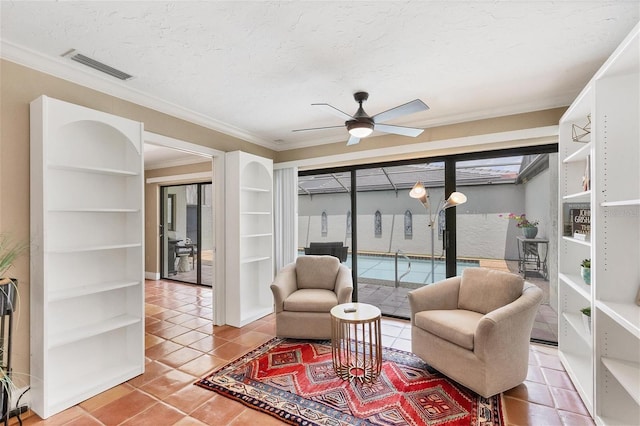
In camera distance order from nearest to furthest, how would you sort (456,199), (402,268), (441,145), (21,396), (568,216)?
(21,396)
(568,216)
(456,199)
(441,145)
(402,268)

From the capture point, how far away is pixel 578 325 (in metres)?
2.56

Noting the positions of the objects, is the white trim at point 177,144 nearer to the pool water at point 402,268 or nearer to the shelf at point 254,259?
the shelf at point 254,259

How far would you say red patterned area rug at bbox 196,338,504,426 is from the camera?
2.07 meters

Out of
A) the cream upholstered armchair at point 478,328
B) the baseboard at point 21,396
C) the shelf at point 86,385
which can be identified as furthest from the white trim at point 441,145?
the baseboard at point 21,396

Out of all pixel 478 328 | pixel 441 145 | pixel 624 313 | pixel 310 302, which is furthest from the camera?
pixel 441 145

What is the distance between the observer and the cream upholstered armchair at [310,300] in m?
3.24

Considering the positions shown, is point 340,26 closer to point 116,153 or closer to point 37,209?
point 116,153

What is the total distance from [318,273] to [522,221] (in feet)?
8.20

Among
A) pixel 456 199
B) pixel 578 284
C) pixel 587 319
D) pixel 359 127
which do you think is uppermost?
pixel 359 127

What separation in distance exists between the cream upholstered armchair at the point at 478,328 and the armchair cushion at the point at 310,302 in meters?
0.90

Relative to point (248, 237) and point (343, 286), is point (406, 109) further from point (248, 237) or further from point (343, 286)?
point (248, 237)

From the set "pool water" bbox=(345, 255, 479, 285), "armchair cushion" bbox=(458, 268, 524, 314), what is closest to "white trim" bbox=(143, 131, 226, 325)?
"pool water" bbox=(345, 255, 479, 285)

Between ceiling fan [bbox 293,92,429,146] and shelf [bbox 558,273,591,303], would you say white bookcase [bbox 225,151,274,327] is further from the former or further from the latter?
shelf [bbox 558,273,591,303]

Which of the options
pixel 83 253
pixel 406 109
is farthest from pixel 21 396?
pixel 406 109
